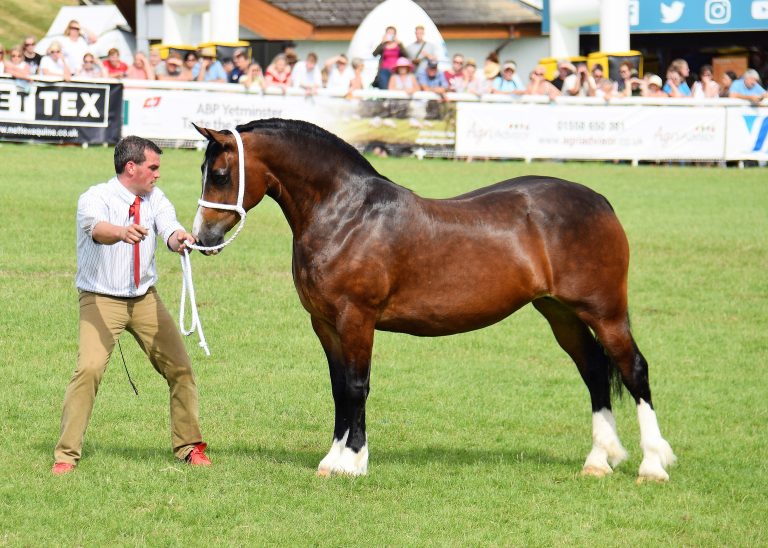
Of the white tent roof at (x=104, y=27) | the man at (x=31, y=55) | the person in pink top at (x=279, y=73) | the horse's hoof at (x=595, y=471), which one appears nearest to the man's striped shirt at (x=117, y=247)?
the horse's hoof at (x=595, y=471)

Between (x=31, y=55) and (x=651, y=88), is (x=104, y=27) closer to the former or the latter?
(x=31, y=55)

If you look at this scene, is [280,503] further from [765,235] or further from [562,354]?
[765,235]

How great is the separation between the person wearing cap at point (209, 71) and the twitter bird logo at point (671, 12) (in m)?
15.8

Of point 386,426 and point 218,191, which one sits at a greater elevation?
point 218,191

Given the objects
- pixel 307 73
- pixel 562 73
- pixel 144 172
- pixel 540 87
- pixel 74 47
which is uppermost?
pixel 74 47

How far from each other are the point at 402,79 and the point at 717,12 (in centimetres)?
1512

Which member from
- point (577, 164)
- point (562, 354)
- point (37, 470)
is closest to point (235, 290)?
point (562, 354)

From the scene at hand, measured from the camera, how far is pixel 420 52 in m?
29.1

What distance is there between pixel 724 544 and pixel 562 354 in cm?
527

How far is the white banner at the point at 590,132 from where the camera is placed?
26125 mm

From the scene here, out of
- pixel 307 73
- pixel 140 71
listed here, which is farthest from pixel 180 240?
pixel 307 73

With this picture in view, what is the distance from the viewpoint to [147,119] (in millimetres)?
24156

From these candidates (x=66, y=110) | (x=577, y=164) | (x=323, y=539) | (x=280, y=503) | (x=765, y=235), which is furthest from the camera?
(x=577, y=164)

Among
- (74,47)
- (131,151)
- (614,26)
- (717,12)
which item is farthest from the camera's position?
(717,12)
